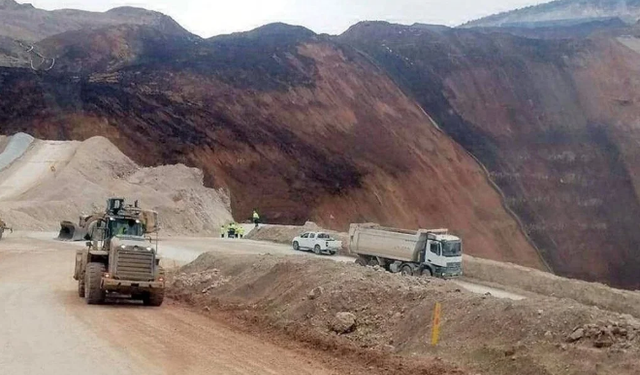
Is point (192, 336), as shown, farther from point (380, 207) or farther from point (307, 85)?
point (307, 85)

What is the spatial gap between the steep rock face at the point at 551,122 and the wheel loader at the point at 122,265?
171ft

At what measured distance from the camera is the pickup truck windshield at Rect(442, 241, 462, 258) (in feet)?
113

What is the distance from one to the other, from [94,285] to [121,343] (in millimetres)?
5624

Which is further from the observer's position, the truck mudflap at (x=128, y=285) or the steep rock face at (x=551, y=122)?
the steep rock face at (x=551, y=122)

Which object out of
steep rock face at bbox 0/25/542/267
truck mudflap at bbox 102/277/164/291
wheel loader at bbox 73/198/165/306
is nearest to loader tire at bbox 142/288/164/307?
wheel loader at bbox 73/198/165/306

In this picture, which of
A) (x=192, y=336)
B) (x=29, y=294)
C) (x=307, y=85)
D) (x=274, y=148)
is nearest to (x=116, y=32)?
(x=307, y=85)

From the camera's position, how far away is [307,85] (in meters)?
77.4

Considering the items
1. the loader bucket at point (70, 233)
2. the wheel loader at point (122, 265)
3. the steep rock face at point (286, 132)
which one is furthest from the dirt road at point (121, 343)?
the steep rock face at point (286, 132)

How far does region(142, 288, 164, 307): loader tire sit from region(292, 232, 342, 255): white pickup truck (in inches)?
872

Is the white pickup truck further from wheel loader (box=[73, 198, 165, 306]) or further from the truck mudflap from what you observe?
the truck mudflap

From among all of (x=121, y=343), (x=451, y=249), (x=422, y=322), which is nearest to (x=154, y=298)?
(x=121, y=343)

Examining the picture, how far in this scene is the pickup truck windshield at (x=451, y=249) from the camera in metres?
Result: 34.4

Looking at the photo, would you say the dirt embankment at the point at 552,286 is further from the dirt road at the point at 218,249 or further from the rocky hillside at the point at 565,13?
the rocky hillside at the point at 565,13

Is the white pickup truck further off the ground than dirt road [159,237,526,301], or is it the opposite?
the white pickup truck
